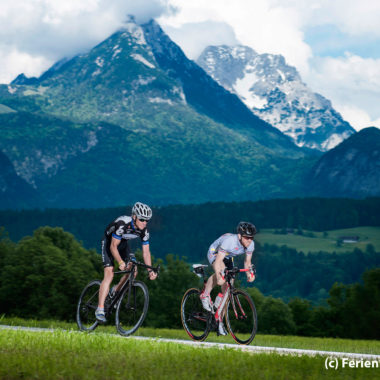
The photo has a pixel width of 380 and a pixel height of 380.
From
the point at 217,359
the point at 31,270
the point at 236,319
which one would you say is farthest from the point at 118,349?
the point at 31,270

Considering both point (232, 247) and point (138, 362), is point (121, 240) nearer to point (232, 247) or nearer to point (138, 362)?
point (232, 247)

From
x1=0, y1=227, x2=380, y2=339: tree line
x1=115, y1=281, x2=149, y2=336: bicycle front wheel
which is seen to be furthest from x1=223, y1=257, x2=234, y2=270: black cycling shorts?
x1=0, y1=227, x2=380, y2=339: tree line

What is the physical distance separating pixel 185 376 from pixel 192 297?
7176 mm

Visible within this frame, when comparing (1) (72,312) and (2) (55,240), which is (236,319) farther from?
(2) (55,240)

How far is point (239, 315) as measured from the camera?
14312 millimetres

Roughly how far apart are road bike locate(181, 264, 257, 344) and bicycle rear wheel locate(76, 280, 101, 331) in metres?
2.44

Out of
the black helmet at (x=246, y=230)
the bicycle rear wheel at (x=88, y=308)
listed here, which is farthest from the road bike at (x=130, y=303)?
the black helmet at (x=246, y=230)

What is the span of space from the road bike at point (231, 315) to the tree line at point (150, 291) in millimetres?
16273

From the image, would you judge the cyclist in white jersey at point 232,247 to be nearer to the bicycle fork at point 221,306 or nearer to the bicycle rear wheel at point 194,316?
the bicycle fork at point 221,306

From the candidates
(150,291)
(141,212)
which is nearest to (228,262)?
(141,212)

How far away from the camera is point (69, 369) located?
8320 millimetres

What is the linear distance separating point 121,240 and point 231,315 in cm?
318

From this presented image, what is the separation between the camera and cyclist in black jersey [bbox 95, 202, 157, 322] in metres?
14.0

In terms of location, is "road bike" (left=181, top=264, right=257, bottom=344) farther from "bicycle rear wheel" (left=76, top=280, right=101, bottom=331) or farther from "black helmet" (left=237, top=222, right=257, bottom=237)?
"bicycle rear wheel" (left=76, top=280, right=101, bottom=331)
